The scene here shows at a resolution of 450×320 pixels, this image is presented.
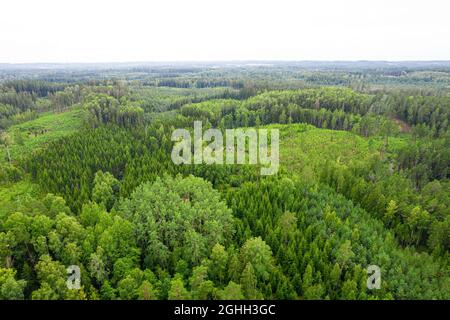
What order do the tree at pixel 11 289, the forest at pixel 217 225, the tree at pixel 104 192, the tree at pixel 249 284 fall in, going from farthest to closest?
the tree at pixel 104 192
the forest at pixel 217 225
the tree at pixel 249 284
the tree at pixel 11 289

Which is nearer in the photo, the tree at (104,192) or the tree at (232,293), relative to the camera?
the tree at (232,293)

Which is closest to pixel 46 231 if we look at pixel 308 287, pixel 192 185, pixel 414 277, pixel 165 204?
pixel 165 204

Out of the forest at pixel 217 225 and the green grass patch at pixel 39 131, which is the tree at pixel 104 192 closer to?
the forest at pixel 217 225

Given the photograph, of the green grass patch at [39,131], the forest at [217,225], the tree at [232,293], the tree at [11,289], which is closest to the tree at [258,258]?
the forest at [217,225]

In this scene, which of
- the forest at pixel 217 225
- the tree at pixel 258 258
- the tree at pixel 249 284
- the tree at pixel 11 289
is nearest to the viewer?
the tree at pixel 11 289

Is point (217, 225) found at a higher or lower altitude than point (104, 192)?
higher

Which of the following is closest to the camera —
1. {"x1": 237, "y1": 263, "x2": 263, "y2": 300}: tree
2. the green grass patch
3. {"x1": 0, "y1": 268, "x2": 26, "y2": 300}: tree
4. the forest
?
{"x1": 0, "y1": 268, "x2": 26, "y2": 300}: tree

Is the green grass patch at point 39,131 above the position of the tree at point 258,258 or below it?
above

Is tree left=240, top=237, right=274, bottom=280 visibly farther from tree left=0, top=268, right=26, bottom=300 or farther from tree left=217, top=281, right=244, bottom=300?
tree left=0, top=268, right=26, bottom=300

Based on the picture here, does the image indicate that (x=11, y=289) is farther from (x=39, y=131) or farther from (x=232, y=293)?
(x=39, y=131)

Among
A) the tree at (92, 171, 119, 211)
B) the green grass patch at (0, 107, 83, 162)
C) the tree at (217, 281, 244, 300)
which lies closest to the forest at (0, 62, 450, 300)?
the tree at (217, 281, 244, 300)

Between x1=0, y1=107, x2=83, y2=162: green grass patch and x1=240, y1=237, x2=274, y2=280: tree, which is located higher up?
x1=0, y1=107, x2=83, y2=162: green grass patch

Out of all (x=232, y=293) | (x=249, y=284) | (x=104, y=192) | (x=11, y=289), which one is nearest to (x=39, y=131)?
(x=104, y=192)
